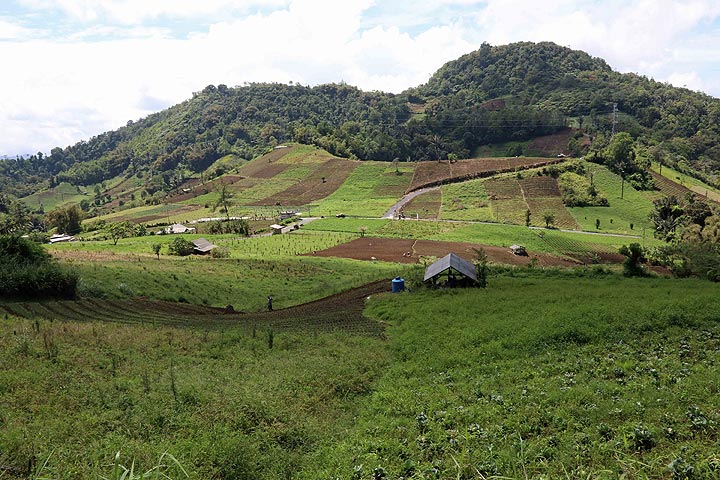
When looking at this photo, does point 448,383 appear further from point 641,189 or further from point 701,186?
point 701,186

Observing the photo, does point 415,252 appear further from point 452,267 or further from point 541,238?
point 452,267

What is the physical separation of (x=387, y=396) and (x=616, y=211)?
90932 millimetres

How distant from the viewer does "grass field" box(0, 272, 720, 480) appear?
929cm

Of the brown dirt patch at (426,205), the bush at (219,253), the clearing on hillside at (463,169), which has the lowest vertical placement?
the bush at (219,253)

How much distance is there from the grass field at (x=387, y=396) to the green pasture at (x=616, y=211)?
66.6 m

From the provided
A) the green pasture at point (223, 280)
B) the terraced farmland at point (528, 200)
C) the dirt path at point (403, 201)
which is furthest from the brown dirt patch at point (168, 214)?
the terraced farmland at point (528, 200)

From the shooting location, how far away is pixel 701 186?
10888cm

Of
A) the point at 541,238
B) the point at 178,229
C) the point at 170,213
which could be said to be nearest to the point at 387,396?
the point at 541,238

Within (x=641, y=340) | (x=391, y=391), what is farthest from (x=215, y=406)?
(x=641, y=340)

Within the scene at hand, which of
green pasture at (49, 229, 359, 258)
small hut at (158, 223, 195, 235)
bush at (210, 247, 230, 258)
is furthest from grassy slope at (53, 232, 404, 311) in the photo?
small hut at (158, 223, 195, 235)

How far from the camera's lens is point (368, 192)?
119 m

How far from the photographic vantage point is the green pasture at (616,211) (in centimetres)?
8019

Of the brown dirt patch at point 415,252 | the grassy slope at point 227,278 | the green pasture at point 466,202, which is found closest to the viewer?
the grassy slope at point 227,278

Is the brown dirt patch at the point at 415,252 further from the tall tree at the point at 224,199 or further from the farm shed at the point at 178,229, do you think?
the tall tree at the point at 224,199
